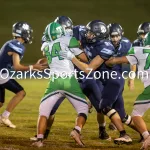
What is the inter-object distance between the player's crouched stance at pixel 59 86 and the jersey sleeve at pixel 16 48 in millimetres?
1151

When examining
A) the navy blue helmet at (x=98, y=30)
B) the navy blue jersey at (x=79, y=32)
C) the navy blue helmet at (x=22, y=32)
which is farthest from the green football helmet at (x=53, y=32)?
the navy blue helmet at (x=22, y=32)

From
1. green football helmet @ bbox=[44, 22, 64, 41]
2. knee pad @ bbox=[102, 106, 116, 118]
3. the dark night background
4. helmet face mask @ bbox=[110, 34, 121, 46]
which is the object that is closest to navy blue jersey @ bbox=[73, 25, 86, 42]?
helmet face mask @ bbox=[110, 34, 121, 46]

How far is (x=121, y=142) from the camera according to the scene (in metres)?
5.47

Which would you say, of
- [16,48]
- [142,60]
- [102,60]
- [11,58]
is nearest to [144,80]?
[142,60]

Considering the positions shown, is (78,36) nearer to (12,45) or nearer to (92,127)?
(12,45)

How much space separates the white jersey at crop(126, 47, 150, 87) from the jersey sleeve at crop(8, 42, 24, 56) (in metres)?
1.93

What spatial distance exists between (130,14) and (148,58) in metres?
19.5

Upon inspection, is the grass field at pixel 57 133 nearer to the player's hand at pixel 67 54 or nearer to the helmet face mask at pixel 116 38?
the player's hand at pixel 67 54

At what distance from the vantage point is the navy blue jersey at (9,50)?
21.2 feet

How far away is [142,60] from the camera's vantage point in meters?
5.09

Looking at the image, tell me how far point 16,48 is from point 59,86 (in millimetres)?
1489

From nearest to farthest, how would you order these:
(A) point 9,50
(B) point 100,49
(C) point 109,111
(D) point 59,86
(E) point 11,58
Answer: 1. (D) point 59,86
2. (B) point 100,49
3. (C) point 109,111
4. (A) point 9,50
5. (E) point 11,58

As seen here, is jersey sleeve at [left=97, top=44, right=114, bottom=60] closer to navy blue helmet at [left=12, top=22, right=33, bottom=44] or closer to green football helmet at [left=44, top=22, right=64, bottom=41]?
green football helmet at [left=44, top=22, right=64, bottom=41]

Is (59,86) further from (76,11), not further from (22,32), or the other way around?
(76,11)
